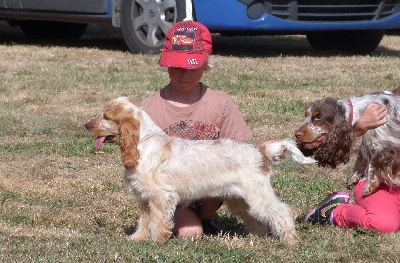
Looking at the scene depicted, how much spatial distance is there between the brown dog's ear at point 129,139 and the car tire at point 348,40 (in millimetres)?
8411

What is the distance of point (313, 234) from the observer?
5746 mm

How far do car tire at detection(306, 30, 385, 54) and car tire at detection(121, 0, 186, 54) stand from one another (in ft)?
8.02

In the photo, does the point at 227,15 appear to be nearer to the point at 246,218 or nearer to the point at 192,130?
the point at 192,130

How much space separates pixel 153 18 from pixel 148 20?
8cm

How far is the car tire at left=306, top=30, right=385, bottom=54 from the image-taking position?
1335 cm

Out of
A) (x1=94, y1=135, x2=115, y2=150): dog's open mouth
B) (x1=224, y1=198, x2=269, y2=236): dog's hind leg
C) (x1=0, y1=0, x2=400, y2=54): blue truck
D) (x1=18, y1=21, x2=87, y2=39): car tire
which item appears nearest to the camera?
(x1=94, y1=135, x2=115, y2=150): dog's open mouth

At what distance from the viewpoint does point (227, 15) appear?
38.6 ft

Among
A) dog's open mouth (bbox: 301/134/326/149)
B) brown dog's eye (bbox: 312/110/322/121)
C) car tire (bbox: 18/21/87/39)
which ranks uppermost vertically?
brown dog's eye (bbox: 312/110/322/121)

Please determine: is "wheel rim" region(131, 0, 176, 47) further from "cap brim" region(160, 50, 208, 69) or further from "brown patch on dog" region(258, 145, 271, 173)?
"brown patch on dog" region(258, 145, 271, 173)

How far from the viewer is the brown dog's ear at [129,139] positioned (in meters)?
5.28

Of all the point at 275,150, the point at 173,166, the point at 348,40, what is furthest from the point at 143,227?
the point at 348,40

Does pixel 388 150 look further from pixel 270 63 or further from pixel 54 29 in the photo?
pixel 54 29

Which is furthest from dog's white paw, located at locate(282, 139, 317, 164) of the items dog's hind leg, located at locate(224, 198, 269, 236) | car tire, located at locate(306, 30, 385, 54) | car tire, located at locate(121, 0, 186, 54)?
car tire, located at locate(306, 30, 385, 54)

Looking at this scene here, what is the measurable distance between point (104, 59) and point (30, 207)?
633 centimetres
